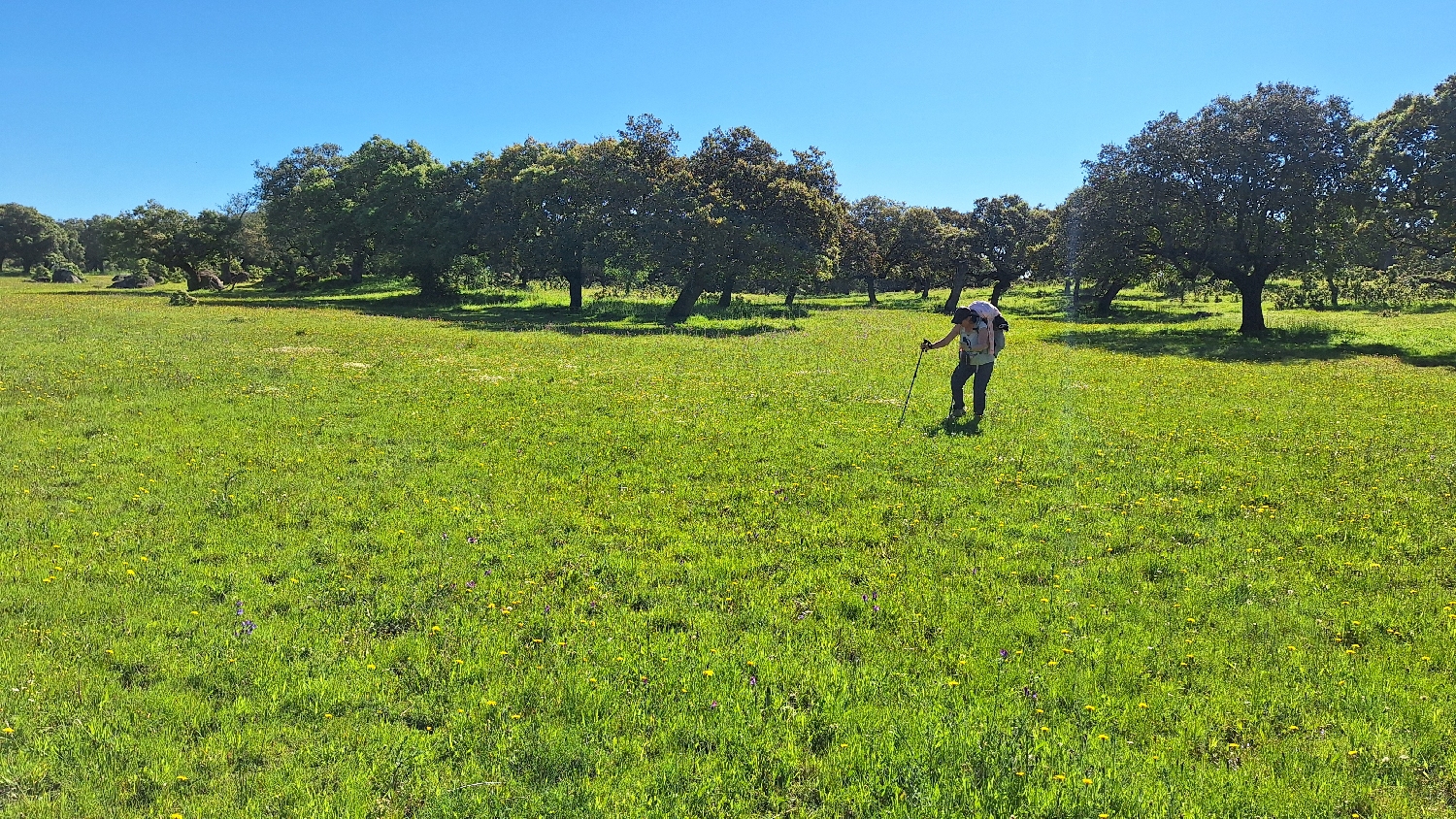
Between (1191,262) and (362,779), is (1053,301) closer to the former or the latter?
(1191,262)

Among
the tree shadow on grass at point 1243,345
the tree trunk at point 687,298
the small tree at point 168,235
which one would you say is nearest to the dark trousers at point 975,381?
the tree shadow on grass at point 1243,345

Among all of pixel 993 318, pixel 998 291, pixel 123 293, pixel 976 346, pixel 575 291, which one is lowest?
pixel 976 346

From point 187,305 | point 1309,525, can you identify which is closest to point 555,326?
point 187,305

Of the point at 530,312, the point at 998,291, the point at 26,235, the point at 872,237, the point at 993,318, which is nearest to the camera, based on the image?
the point at 993,318

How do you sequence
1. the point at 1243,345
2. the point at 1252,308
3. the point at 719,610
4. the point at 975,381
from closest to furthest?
the point at 719,610 → the point at 975,381 → the point at 1243,345 → the point at 1252,308

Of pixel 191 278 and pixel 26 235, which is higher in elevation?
pixel 26 235

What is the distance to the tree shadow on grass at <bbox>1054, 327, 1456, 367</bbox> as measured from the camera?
81.6 feet

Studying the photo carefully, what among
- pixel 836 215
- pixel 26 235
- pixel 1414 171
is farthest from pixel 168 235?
pixel 1414 171

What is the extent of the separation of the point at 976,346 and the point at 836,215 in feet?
91.7

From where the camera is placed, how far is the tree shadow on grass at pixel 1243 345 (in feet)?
81.6

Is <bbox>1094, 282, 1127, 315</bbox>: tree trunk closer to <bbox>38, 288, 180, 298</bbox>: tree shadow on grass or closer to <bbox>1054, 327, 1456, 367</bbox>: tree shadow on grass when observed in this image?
<bbox>1054, 327, 1456, 367</bbox>: tree shadow on grass

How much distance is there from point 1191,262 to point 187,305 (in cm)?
5512

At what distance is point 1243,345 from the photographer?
93.9 feet

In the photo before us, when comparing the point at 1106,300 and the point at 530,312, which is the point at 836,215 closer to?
the point at 530,312
